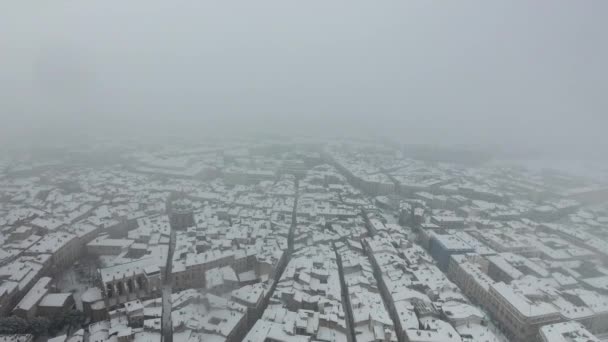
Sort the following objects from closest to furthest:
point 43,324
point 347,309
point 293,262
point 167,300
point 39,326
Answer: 1. point 39,326
2. point 43,324
3. point 347,309
4. point 167,300
5. point 293,262

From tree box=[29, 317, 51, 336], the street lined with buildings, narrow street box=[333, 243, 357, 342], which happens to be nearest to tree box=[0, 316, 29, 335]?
the street lined with buildings

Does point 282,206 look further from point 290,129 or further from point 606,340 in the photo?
point 290,129

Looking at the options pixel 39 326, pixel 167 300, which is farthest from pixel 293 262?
pixel 39 326

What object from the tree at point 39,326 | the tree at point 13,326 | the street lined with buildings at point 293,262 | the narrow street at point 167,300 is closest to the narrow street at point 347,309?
the street lined with buildings at point 293,262

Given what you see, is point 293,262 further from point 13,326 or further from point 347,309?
point 13,326

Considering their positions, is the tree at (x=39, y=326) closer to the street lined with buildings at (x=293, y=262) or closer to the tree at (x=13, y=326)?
the street lined with buildings at (x=293, y=262)

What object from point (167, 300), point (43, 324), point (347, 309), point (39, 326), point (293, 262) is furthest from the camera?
point (293, 262)

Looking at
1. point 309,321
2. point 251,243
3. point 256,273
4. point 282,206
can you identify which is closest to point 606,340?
point 309,321

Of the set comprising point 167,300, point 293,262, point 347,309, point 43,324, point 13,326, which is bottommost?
point 167,300
